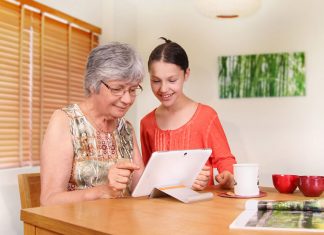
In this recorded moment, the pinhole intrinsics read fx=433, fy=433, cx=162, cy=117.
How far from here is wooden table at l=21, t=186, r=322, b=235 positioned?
91 centimetres

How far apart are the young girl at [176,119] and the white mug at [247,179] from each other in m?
0.38

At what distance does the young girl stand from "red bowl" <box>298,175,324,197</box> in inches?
17.0

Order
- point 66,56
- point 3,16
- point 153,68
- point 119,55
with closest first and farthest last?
point 119,55 < point 153,68 < point 3,16 < point 66,56

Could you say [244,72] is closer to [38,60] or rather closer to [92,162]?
[38,60]

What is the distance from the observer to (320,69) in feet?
9.78

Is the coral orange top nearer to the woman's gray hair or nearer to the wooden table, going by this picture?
the woman's gray hair

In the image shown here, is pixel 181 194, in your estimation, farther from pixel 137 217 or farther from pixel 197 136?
pixel 197 136

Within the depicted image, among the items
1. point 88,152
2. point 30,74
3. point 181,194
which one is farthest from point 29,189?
point 30,74

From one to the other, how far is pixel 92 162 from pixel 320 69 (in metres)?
2.03

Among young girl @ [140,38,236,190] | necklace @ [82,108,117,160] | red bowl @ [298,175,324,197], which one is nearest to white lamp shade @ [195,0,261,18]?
young girl @ [140,38,236,190]

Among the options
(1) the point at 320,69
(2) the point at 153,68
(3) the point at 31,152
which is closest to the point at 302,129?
(1) the point at 320,69

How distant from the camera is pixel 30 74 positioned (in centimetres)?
266

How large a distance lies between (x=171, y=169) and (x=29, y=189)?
557mm

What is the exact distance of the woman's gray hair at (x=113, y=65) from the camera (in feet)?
4.90
